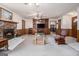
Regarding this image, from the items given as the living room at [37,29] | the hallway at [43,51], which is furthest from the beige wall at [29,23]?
the hallway at [43,51]

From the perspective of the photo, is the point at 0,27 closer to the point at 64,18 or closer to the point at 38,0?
the point at 38,0

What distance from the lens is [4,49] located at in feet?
16.9

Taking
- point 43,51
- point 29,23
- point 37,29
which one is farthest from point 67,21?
point 43,51

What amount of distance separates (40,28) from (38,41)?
27.0 feet

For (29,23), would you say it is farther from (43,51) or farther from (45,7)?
(43,51)

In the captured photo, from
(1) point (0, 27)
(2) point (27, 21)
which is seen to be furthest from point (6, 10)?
(2) point (27, 21)

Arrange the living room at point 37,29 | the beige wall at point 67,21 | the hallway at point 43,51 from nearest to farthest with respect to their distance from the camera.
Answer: the hallway at point 43,51 < the living room at point 37,29 < the beige wall at point 67,21

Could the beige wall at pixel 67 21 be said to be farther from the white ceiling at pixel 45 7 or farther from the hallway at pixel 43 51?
the hallway at pixel 43 51

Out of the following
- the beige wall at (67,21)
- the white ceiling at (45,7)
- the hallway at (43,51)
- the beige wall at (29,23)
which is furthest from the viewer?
the beige wall at (29,23)

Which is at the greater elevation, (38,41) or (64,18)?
(64,18)

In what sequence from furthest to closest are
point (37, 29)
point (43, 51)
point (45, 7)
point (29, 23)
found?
point (29, 23) < point (37, 29) < point (45, 7) < point (43, 51)

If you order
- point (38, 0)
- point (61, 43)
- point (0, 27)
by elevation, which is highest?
point (38, 0)

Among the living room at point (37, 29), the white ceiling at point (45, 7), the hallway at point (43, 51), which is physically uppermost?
the white ceiling at point (45, 7)

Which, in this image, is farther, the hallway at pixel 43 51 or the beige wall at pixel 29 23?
the beige wall at pixel 29 23
